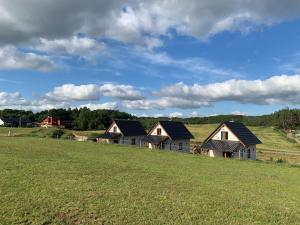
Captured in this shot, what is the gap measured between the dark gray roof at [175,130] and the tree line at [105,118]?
46.6 meters

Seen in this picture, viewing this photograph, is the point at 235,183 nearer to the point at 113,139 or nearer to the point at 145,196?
the point at 145,196

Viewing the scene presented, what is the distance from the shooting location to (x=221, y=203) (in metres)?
13.5

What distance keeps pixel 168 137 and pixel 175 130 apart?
9.45 ft

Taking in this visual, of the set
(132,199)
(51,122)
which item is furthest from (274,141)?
(132,199)

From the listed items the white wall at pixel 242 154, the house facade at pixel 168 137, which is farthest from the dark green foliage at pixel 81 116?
the white wall at pixel 242 154

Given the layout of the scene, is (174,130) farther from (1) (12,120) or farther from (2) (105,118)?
(1) (12,120)

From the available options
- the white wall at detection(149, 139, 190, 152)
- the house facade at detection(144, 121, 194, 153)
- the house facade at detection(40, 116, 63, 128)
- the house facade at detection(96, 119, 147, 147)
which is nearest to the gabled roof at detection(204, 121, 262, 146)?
the house facade at detection(144, 121, 194, 153)

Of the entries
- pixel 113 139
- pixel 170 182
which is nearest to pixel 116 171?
pixel 170 182

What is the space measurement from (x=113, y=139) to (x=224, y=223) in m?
50.9

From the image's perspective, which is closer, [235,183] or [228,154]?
[235,183]

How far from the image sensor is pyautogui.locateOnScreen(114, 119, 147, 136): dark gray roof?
2435 inches

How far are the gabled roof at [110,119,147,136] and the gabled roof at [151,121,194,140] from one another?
6639 mm

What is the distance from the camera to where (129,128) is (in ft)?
208

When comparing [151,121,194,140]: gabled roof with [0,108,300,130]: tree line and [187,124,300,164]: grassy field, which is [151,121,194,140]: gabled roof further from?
[0,108,300,130]: tree line
